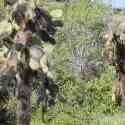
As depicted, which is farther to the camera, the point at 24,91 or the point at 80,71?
the point at 80,71

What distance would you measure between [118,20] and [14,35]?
12.0 metres

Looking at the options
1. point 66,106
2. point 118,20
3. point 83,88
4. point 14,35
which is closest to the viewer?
point 14,35

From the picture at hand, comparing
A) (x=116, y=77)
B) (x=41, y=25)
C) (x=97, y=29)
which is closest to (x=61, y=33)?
(x=97, y=29)

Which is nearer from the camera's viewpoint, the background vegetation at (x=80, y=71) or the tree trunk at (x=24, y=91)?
the tree trunk at (x=24, y=91)

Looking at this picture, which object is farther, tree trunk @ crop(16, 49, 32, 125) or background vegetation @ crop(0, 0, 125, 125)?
background vegetation @ crop(0, 0, 125, 125)

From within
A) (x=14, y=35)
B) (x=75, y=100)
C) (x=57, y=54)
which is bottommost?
(x=75, y=100)

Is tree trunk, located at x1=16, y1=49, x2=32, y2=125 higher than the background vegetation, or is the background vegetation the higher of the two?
tree trunk, located at x1=16, y1=49, x2=32, y2=125

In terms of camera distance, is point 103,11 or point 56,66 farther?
point 103,11

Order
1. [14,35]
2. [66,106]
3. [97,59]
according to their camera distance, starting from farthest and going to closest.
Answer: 1. [97,59]
2. [66,106]
3. [14,35]

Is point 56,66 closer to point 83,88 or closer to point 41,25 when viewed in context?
point 83,88

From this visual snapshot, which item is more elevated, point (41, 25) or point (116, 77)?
point (41, 25)

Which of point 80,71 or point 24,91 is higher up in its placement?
point 24,91

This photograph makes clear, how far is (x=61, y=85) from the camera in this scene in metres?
39.7

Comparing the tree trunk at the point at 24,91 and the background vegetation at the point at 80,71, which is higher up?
the tree trunk at the point at 24,91
